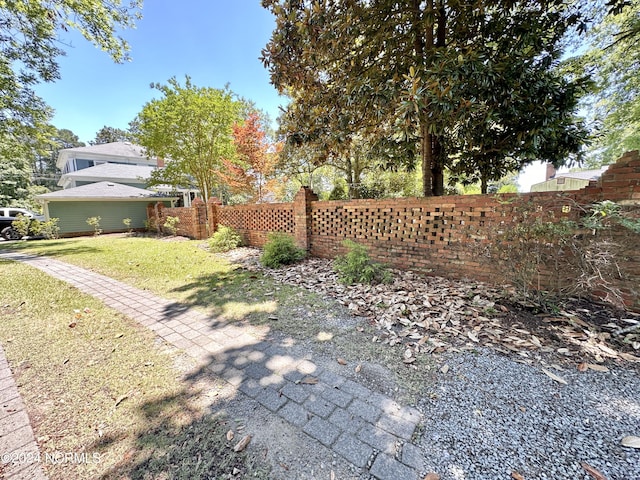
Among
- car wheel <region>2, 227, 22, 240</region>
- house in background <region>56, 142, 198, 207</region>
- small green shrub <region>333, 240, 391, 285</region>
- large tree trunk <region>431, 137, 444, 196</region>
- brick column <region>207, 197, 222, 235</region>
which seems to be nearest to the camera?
small green shrub <region>333, 240, 391, 285</region>

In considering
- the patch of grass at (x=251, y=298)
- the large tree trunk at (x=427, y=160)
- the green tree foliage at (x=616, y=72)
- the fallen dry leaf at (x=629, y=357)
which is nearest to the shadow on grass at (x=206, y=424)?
the patch of grass at (x=251, y=298)

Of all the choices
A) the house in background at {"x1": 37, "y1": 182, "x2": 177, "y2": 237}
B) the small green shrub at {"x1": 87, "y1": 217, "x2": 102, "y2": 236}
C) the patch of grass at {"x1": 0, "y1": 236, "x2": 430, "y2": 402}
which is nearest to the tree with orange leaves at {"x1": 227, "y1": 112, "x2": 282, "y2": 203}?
the house in background at {"x1": 37, "y1": 182, "x2": 177, "y2": 237}

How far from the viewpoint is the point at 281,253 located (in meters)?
5.84

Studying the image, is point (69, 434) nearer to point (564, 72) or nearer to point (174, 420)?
point (174, 420)

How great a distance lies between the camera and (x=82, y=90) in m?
13.8

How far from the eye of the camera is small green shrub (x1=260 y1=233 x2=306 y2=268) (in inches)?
228

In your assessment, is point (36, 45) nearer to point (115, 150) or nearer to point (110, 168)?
point (110, 168)

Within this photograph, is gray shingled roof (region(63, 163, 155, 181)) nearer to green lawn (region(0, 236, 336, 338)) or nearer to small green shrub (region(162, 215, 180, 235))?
small green shrub (region(162, 215, 180, 235))

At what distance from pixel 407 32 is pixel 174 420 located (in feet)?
19.4

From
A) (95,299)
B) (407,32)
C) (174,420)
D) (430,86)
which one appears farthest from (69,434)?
(407,32)

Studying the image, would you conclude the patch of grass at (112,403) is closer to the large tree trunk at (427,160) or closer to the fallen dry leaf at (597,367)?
the fallen dry leaf at (597,367)

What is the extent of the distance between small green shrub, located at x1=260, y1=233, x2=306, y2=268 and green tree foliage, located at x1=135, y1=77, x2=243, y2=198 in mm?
9550

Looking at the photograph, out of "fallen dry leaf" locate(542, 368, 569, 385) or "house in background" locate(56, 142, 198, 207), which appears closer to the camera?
"fallen dry leaf" locate(542, 368, 569, 385)

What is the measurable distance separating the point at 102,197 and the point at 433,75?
58.4 feet
